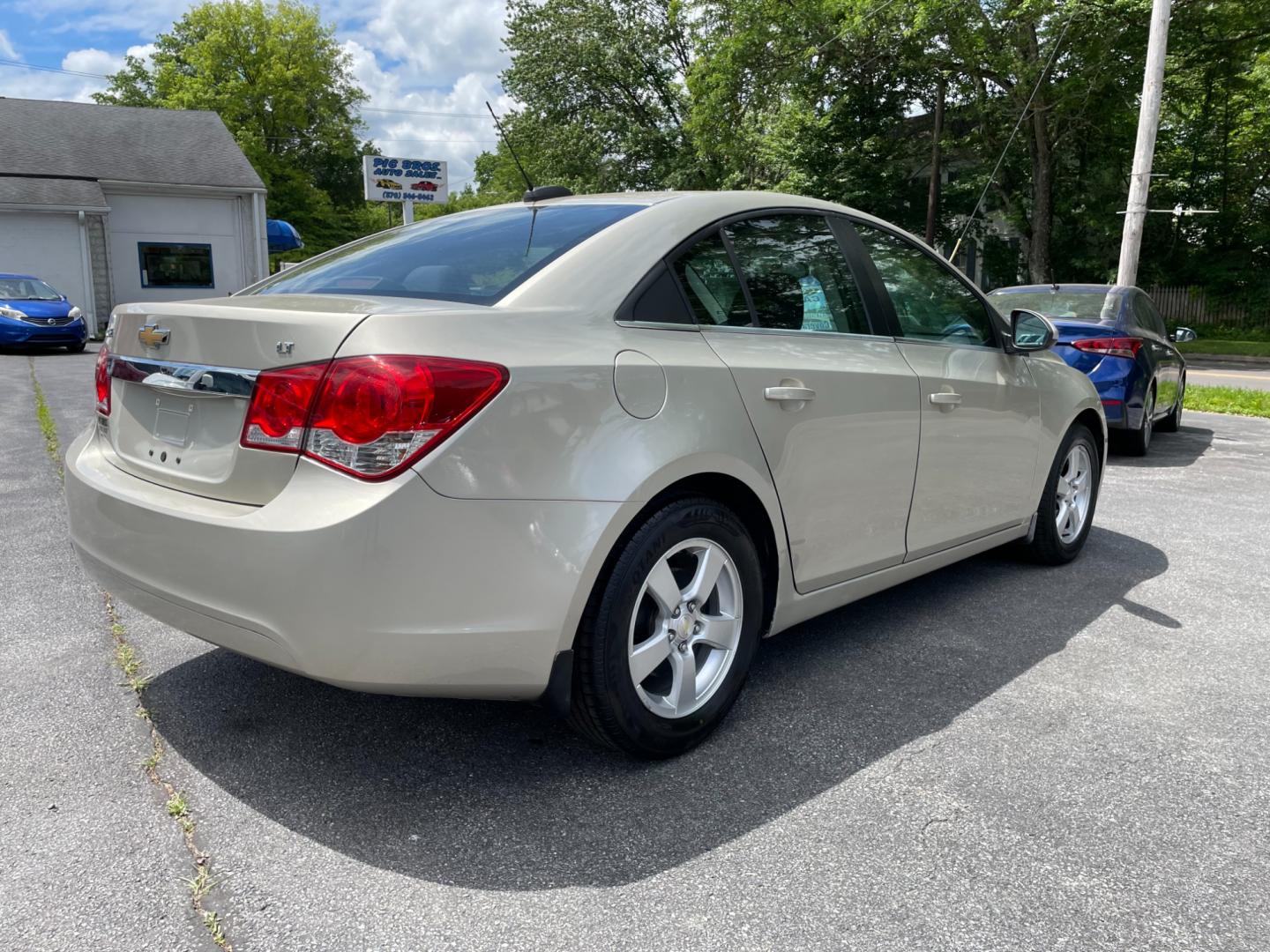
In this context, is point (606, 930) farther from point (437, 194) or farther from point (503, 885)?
point (437, 194)

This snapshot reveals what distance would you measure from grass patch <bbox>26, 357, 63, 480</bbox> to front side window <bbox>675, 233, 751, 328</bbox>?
5218mm

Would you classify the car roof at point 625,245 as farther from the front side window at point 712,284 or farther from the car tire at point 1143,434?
the car tire at point 1143,434

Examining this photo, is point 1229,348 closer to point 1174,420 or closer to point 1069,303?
point 1174,420

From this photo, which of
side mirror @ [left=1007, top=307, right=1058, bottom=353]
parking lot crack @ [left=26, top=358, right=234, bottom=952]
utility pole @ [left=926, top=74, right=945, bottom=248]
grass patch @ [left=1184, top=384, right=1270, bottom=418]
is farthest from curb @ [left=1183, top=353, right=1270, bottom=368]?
parking lot crack @ [left=26, top=358, right=234, bottom=952]

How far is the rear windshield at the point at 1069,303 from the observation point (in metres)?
8.22

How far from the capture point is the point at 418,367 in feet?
7.15

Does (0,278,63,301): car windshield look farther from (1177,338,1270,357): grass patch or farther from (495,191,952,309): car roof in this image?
(1177,338,1270,357): grass patch

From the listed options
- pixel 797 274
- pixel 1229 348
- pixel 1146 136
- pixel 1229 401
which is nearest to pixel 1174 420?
pixel 1229 401

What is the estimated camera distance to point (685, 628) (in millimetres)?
2713

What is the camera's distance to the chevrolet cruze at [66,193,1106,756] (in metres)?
2.18

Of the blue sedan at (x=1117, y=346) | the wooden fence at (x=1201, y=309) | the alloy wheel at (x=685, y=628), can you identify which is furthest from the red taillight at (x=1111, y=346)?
the wooden fence at (x=1201, y=309)

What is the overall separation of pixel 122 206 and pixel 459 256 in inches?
1111

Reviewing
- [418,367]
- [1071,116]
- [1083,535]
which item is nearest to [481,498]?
[418,367]

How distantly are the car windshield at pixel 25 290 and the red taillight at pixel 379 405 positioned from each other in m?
18.4
